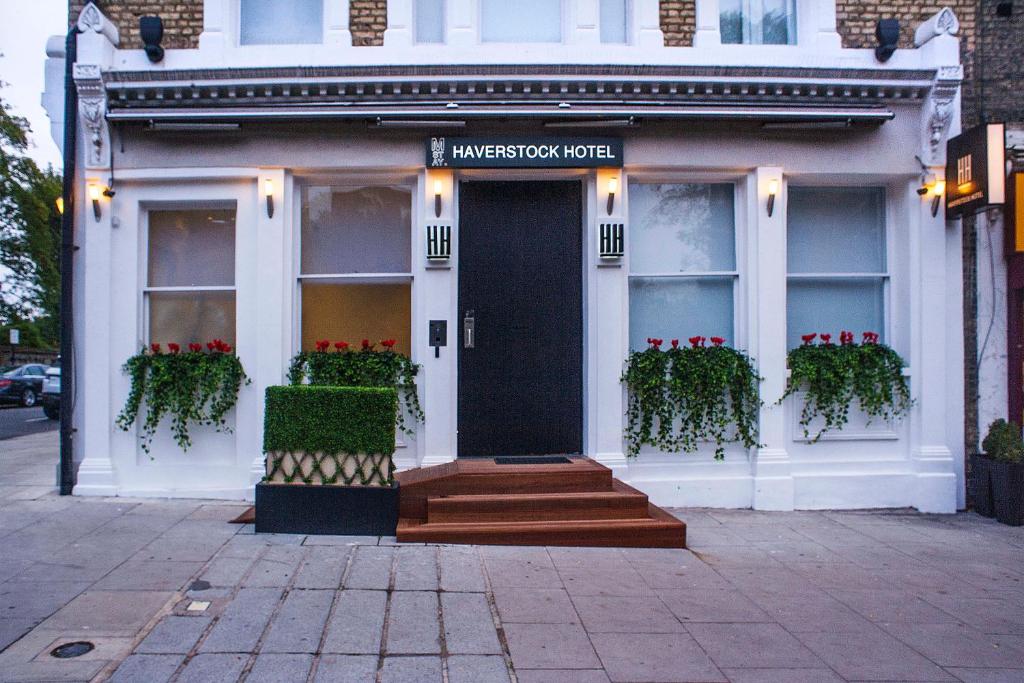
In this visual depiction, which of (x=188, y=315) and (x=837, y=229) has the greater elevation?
(x=837, y=229)

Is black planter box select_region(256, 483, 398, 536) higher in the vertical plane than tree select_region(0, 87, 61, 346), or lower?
lower

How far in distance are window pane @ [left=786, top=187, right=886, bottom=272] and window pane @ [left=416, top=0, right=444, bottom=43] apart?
14.9ft

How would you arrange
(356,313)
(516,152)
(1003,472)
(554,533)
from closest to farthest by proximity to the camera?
(554,533)
(1003,472)
(516,152)
(356,313)

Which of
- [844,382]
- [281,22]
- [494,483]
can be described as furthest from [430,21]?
[844,382]

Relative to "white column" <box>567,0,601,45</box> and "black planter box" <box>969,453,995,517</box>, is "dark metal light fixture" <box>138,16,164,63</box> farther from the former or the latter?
"black planter box" <box>969,453,995,517</box>

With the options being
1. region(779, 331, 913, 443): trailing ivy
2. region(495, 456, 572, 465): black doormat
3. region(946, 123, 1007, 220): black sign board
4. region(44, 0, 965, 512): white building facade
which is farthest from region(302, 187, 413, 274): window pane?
region(946, 123, 1007, 220): black sign board

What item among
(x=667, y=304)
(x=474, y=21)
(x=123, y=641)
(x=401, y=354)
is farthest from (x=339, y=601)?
(x=474, y=21)

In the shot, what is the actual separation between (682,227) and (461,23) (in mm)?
3435

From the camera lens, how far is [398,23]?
25.9 ft

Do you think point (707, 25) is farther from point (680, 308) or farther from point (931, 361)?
point (931, 361)

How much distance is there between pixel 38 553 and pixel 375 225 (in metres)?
4.53

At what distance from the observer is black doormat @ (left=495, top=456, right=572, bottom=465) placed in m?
7.28

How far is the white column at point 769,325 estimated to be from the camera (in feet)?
25.7

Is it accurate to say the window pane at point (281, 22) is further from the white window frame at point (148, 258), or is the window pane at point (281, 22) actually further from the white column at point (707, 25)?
the white column at point (707, 25)
